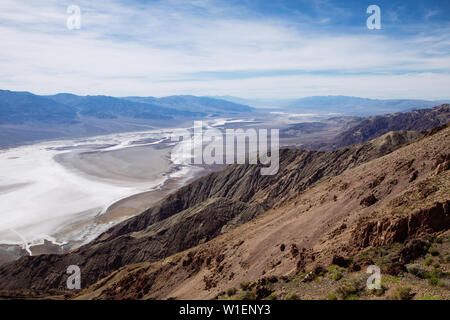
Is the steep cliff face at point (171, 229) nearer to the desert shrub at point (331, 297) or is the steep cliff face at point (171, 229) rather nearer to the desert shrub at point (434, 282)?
the desert shrub at point (331, 297)

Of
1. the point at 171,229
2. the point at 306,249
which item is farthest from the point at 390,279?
the point at 171,229

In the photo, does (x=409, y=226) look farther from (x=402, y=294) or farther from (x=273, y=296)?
(x=273, y=296)

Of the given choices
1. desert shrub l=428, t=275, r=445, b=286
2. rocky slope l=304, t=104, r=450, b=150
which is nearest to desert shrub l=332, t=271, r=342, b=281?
desert shrub l=428, t=275, r=445, b=286

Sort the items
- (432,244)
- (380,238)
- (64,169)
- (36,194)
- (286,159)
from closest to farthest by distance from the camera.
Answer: (432,244) → (380,238) → (286,159) → (36,194) → (64,169)

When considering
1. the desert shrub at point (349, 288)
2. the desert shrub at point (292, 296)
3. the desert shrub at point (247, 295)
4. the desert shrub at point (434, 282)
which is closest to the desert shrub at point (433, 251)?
the desert shrub at point (434, 282)

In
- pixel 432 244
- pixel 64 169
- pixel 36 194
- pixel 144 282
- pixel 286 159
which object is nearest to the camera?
pixel 432 244

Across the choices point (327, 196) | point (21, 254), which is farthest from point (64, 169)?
point (327, 196)

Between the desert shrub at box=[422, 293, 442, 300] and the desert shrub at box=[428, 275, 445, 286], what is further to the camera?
the desert shrub at box=[428, 275, 445, 286]

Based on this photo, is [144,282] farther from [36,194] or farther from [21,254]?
[36,194]

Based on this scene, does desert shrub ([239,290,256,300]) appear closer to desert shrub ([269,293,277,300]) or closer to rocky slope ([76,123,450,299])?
rocky slope ([76,123,450,299])
